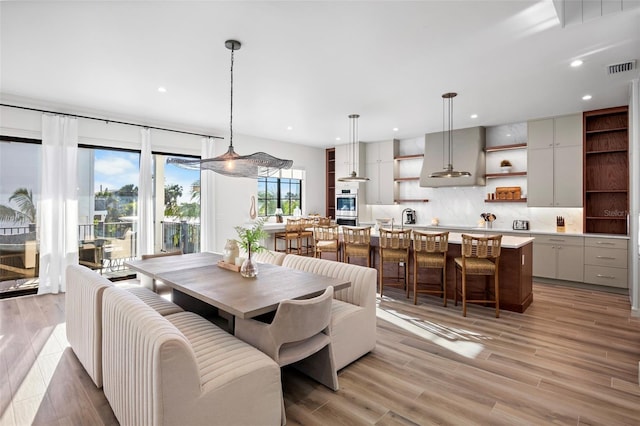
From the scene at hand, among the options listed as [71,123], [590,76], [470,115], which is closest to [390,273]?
Result: [470,115]

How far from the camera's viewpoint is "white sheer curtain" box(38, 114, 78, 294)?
472 centimetres

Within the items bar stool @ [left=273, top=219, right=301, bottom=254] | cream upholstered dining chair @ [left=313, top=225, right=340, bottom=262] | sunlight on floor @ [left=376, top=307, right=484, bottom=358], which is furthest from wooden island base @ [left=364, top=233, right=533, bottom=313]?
bar stool @ [left=273, top=219, right=301, bottom=254]

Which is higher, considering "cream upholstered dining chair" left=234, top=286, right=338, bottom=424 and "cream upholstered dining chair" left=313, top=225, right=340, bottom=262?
"cream upholstered dining chair" left=313, top=225, right=340, bottom=262

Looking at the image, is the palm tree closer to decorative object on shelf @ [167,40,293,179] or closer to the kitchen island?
decorative object on shelf @ [167,40,293,179]

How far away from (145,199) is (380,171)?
509cm

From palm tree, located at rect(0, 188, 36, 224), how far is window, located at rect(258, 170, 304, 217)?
157 inches

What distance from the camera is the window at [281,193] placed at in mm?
7715

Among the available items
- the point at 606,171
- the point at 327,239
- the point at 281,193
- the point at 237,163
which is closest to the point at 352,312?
the point at 237,163

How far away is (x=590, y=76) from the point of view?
3852 mm

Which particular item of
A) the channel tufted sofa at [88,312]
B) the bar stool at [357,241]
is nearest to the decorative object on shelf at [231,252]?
the channel tufted sofa at [88,312]

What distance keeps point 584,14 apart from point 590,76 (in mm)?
1579

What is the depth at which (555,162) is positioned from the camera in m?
5.56

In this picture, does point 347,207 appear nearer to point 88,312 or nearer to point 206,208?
point 206,208

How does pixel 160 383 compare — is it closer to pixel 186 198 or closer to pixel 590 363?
pixel 590 363
